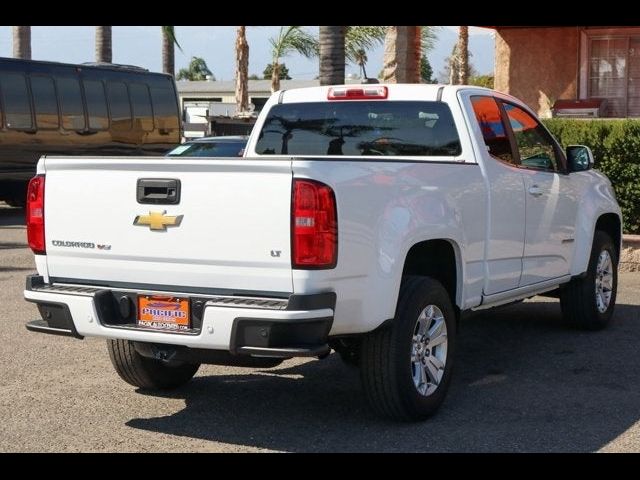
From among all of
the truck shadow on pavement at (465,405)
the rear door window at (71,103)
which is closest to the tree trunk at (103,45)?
the rear door window at (71,103)

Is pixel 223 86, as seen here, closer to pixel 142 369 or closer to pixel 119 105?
pixel 119 105

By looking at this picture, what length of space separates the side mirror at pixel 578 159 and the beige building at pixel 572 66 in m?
12.4

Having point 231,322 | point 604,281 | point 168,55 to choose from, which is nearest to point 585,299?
point 604,281

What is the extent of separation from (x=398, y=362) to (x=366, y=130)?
2060 millimetres

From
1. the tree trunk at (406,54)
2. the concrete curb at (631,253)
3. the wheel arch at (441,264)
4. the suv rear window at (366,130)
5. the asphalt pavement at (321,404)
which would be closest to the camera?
the asphalt pavement at (321,404)

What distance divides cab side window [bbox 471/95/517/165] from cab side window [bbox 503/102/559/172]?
0.19 m

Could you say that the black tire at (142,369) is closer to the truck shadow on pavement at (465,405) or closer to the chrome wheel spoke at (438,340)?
the truck shadow on pavement at (465,405)

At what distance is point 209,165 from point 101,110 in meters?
16.7

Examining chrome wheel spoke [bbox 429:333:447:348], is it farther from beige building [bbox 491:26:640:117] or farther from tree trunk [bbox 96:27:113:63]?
tree trunk [bbox 96:27:113:63]

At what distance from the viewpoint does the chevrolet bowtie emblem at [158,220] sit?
19.7ft

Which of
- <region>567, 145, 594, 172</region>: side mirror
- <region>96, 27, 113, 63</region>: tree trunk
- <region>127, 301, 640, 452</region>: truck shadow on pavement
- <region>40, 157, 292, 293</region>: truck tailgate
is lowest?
<region>127, 301, 640, 452</region>: truck shadow on pavement

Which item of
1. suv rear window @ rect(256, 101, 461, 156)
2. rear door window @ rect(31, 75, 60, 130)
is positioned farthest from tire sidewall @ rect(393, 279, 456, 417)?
rear door window @ rect(31, 75, 60, 130)

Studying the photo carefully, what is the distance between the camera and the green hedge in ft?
43.7
